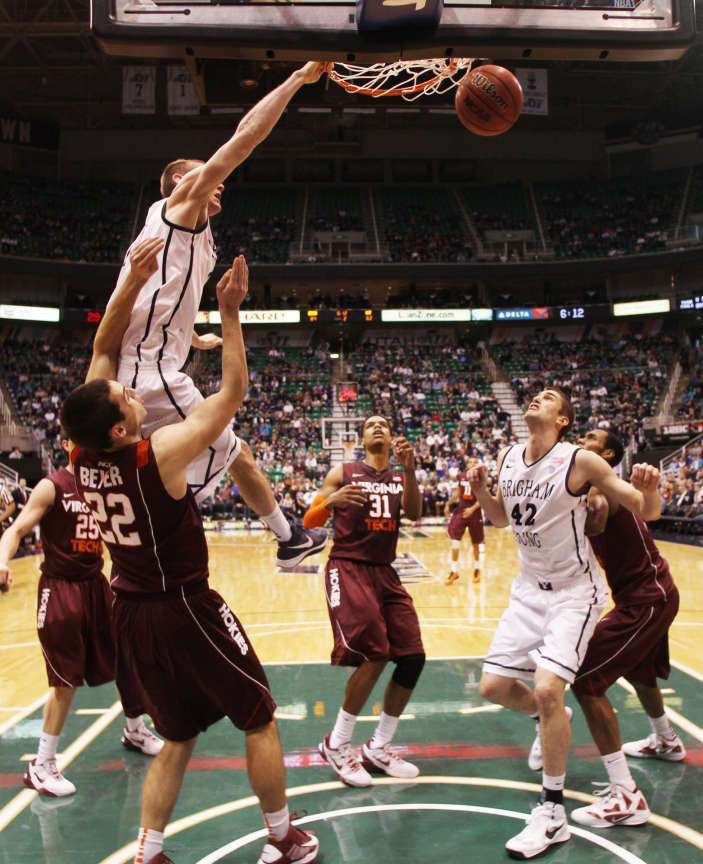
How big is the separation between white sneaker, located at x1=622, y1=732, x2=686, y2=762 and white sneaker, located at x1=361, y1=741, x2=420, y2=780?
51.9 inches

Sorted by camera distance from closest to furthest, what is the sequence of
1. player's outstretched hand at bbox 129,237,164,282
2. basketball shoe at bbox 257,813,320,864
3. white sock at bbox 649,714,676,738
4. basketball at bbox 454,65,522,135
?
player's outstretched hand at bbox 129,237,164,282 → basketball shoe at bbox 257,813,320,864 → white sock at bbox 649,714,676,738 → basketball at bbox 454,65,522,135

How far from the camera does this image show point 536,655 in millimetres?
3639

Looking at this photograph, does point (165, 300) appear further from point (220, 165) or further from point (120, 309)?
point (220, 165)

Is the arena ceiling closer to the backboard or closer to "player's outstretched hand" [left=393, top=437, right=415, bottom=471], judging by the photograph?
the backboard

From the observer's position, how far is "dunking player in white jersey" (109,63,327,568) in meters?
2.98

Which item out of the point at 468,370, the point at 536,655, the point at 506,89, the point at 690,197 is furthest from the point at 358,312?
the point at 536,655

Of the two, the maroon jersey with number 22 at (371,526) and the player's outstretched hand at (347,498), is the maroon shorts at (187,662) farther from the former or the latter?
the maroon jersey with number 22 at (371,526)

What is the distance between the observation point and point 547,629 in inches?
147

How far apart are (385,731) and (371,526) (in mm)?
1219

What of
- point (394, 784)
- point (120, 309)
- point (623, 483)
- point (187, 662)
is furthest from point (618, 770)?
Result: point (120, 309)

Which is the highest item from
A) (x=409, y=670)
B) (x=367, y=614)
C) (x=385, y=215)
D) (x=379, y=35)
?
(x=385, y=215)

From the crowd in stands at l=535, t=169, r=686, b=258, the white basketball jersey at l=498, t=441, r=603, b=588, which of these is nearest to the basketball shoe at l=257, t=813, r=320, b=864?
the white basketball jersey at l=498, t=441, r=603, b=588

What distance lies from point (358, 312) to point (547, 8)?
2523 centimetres

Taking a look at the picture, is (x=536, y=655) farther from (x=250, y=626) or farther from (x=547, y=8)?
(x=250, y=626)
